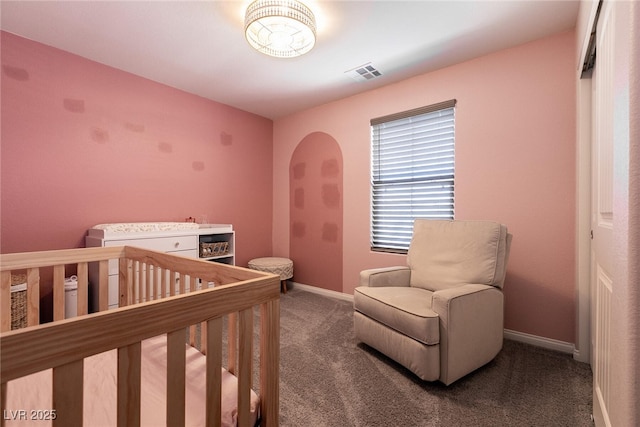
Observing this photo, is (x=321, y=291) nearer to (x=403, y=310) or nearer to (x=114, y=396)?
(x=403, y=310)

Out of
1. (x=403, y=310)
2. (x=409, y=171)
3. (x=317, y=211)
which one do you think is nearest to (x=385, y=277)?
(x=403, y=310)

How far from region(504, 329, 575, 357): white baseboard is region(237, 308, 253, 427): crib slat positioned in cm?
227

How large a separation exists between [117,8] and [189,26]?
0.42 meters

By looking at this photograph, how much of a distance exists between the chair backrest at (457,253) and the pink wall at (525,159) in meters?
0.42

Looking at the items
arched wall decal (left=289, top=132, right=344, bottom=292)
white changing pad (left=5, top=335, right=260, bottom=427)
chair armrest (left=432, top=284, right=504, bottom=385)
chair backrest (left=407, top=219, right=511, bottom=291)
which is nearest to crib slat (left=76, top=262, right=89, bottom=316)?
white changing pad (left=5, top=335, right=260, bottom=427)

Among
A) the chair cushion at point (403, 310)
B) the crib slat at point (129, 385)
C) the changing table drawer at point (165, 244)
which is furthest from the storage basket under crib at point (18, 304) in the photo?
the chair cushion at point (403, 310)

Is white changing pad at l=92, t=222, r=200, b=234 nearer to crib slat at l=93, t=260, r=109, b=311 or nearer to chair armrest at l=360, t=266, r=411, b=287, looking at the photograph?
crib slat at l=93, t=260, r=109, b=311

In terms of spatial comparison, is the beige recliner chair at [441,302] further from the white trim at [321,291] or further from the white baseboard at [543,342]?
the white trim at [321,291]

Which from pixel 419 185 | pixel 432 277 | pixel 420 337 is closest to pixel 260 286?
pixel 420 337

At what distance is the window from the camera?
2.63 meters

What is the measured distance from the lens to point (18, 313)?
172 cm

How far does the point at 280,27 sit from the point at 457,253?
6.36ft

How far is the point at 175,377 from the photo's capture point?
25.7 inches

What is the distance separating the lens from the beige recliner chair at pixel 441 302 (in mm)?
1577
